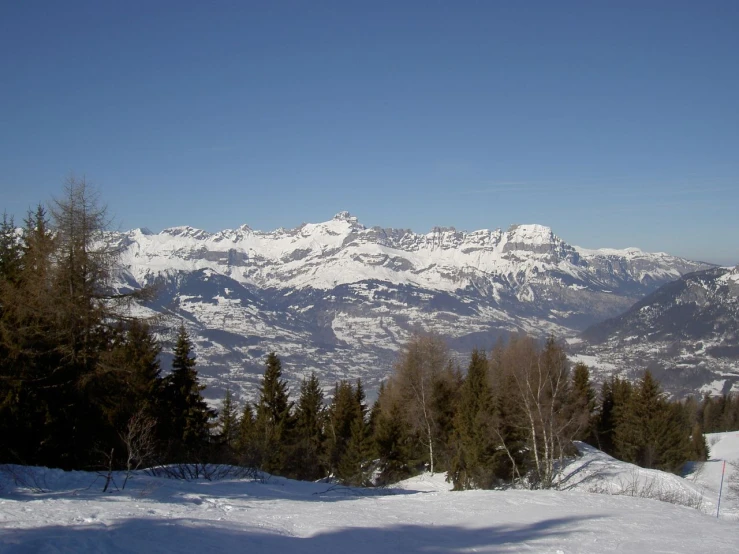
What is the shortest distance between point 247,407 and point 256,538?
3073 centimetres

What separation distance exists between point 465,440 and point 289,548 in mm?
20934

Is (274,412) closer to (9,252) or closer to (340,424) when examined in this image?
(340,424)

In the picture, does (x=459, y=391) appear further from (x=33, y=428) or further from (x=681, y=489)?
(x=33, y=428)

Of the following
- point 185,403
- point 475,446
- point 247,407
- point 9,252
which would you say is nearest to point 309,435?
point 247,407

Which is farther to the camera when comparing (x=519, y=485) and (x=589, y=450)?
(x=589, y=450)

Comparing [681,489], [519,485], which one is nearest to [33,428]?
[519,485]

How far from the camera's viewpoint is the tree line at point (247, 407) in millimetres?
17156

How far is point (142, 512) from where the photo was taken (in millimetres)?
10352

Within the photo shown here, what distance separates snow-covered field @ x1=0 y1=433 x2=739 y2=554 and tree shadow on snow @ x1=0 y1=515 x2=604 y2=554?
0.02m

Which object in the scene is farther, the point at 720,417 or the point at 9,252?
the point at 720,417

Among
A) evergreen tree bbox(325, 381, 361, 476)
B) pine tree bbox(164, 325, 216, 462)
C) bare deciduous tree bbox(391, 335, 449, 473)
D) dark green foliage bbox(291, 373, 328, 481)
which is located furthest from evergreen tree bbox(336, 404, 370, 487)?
pine tree bbox(164, 325, 216, 462)

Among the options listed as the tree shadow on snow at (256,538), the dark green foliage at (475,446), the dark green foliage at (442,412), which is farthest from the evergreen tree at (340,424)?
the tree shadow on snow at (256,538)

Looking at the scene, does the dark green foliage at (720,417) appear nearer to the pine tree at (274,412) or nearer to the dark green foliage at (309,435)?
the dark green foliage at (309,435)

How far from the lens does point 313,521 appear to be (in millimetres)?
11086
